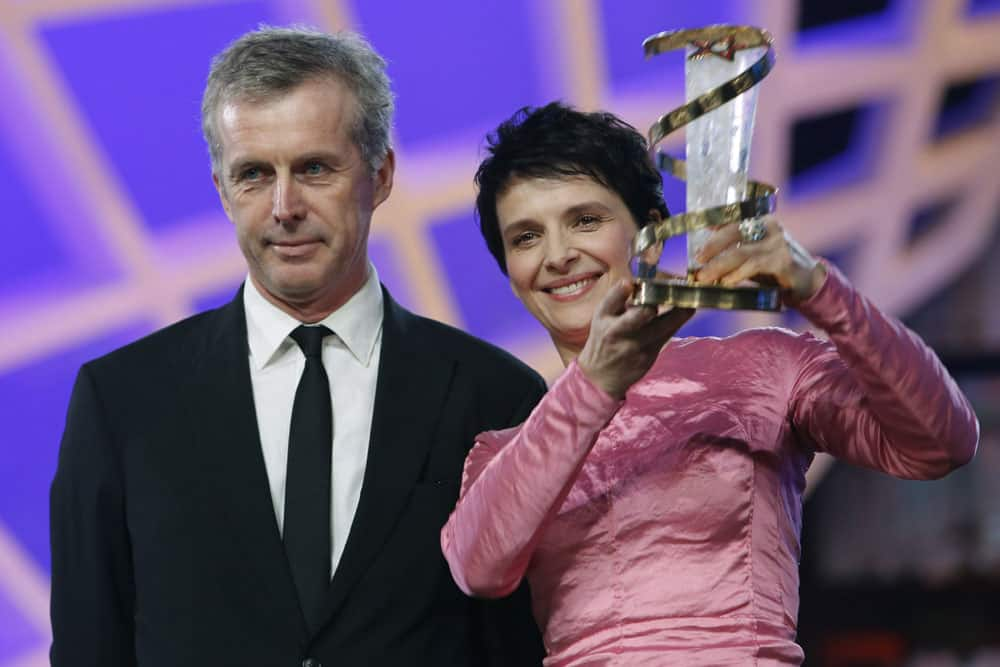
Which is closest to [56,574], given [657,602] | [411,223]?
[657,602]

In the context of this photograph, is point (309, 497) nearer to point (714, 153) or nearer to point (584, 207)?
point (584, 207)

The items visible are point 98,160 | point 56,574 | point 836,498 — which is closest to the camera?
point 56,574

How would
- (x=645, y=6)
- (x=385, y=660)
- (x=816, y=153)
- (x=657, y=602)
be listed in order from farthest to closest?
(x=816, y=153) < (x=645, y=6) < (x=385, y=660) < (x=657, y=602)

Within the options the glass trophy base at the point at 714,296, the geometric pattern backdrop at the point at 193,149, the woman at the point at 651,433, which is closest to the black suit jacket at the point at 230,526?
the woman at the point at 651,433

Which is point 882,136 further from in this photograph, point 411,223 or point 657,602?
point 657,602

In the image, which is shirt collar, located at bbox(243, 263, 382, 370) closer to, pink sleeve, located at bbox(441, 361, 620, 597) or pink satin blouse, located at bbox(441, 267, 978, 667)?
pink satin blouse, located at bbox(441, 267, 978, 667)

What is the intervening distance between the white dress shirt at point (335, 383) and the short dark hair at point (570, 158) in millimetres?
258

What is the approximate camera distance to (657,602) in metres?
1.89

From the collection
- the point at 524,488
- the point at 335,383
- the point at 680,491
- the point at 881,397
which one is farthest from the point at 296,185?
the point at 881,397

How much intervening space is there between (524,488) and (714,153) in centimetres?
48

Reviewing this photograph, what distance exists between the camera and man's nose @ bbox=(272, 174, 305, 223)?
2043 mm

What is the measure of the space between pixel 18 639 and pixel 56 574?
1.17 metres

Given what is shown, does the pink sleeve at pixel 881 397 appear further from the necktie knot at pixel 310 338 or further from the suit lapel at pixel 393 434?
the necktie knot at pixel 310 338

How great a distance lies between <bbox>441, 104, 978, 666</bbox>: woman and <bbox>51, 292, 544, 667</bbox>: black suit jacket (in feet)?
0.46
